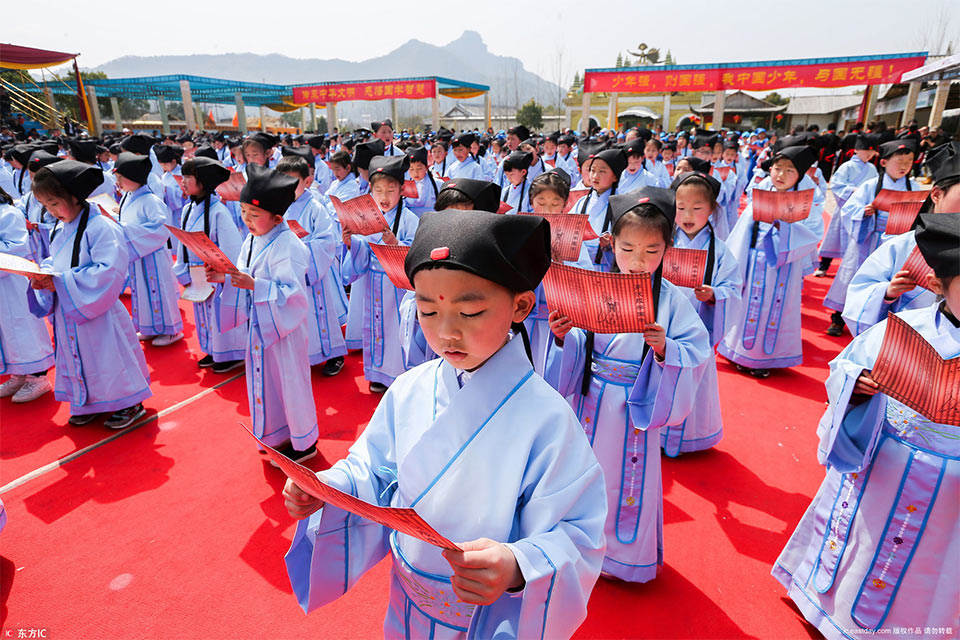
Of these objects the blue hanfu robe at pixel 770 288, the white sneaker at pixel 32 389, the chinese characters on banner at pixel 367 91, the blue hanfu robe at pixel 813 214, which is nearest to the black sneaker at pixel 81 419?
the white sneaker at pixel 32 389

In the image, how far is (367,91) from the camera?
2794 cm

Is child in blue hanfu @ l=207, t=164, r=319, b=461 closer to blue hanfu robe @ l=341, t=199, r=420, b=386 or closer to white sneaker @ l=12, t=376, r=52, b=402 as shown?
blue hanfu robe @ l=341, t=199, r=420, b=386

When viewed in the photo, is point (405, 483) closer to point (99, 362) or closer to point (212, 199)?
point (99, 362)

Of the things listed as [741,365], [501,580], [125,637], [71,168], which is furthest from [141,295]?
[741,365]

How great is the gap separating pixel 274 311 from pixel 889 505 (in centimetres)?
332

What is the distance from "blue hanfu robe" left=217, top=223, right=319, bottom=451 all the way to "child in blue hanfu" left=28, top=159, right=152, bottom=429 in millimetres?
934

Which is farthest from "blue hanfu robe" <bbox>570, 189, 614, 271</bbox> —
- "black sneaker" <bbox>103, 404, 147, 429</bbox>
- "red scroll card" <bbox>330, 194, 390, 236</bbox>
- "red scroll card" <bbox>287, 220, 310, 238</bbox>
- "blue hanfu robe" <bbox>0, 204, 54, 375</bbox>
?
"blue hanfu robe" <bbox>0, 204, 54, 375</bbox>

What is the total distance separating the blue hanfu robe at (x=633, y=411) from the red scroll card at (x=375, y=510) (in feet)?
5.10

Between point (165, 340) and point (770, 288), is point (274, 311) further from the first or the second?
point (770, 288)

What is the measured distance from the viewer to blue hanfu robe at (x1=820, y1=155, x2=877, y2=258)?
Result: 24.6 ft

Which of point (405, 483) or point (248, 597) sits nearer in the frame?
point (405, 483)

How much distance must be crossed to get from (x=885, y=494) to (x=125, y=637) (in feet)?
11.3

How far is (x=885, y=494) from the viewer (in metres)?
2.04

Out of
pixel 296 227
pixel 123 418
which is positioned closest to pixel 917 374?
pixel 296 227
